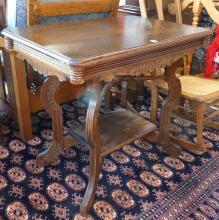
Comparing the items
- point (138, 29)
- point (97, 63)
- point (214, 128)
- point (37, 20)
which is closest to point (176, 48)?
point (138, 29)

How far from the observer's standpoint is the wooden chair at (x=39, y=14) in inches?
55.9

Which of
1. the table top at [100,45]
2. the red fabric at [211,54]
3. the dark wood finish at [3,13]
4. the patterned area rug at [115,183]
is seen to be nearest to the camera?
the table top at [100,45]

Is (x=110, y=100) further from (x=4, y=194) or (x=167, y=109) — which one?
(x=4, y=194)

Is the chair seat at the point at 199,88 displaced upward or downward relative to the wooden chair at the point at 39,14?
downward

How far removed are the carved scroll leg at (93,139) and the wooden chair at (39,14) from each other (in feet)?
1.99

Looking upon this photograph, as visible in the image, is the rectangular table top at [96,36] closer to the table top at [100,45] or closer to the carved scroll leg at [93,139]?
the table top at [100,45]

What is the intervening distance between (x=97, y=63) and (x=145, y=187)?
2.67 ft

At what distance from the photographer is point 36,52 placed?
104 centimetres

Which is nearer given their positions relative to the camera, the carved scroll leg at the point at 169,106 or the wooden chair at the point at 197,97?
the carved scroll leg at the point at 169,106

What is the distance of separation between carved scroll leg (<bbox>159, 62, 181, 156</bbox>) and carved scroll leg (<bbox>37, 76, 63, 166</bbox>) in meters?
0.59

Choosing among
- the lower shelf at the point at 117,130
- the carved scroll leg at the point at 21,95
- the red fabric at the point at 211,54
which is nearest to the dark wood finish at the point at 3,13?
the carved scroll leg at the point at 21,95

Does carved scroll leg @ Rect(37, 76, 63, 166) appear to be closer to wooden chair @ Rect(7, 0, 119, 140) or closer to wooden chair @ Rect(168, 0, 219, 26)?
wooden chair @ Rect(7, 0, 119, 140)

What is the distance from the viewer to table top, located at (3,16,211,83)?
0.94 m

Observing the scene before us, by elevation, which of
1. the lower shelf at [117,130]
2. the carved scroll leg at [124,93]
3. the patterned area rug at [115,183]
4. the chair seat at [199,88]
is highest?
the chair seat at [199,88]
